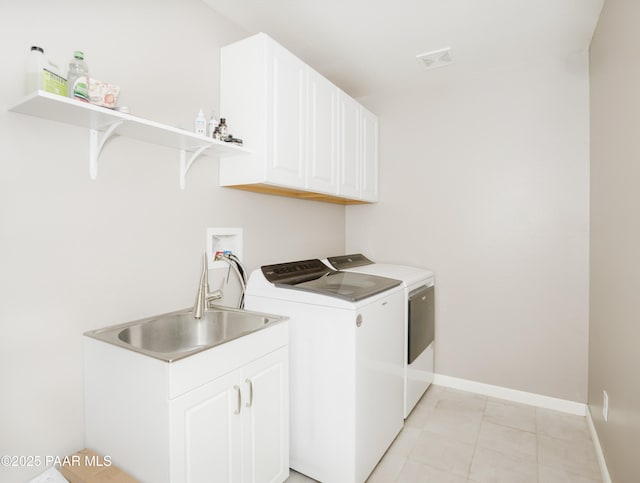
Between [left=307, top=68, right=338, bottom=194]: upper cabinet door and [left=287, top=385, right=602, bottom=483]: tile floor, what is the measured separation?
1658mm

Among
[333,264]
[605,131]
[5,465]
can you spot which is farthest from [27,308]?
[605,131]

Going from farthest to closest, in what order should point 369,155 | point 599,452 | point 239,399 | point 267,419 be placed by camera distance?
point 369,155
point 599,452
point 267,419
point 239,399

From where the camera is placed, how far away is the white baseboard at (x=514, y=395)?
8.11 feet

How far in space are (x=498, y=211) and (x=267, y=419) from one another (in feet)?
7.19

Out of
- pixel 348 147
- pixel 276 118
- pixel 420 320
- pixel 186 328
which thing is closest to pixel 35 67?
pixel 276 118

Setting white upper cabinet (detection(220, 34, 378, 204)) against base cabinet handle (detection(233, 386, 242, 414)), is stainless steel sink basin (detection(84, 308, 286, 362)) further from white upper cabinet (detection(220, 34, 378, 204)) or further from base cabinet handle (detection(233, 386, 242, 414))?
white upper cabinet (detection(220, 34, 378, 204))

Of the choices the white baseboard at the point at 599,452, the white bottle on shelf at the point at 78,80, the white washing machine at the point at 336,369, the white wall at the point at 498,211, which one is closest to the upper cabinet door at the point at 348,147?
the white wall at the point at 498,211

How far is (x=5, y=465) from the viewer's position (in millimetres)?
1207

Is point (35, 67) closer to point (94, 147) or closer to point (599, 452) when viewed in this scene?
point (94, 147)

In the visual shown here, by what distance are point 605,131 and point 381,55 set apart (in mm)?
1439

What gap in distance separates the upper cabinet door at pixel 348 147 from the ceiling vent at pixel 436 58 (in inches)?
22.2

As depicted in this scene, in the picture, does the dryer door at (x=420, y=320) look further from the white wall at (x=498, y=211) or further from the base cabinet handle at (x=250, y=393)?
the base cabinet handle at (x=250, y=393)

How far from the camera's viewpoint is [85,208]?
1430 millimetres

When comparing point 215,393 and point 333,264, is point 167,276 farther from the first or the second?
point 333,264
